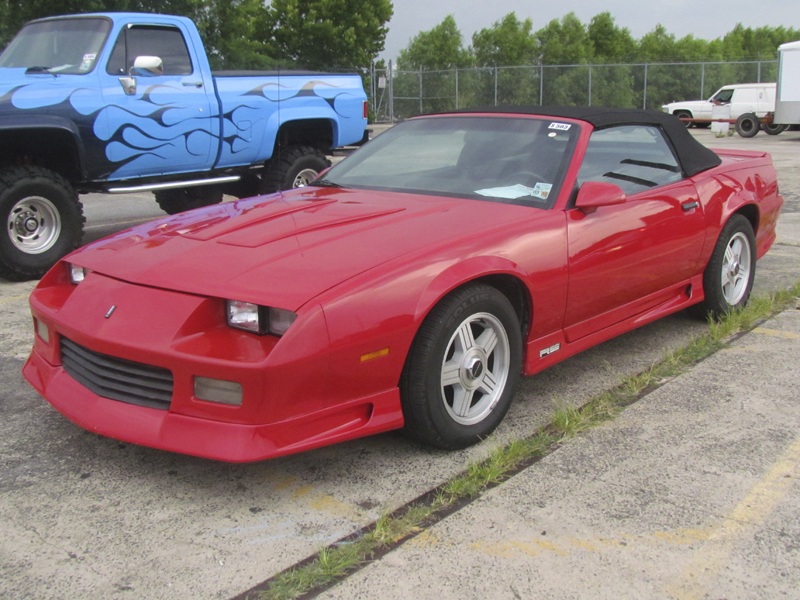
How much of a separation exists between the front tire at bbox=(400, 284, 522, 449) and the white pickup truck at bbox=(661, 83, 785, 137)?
23492 millimetres

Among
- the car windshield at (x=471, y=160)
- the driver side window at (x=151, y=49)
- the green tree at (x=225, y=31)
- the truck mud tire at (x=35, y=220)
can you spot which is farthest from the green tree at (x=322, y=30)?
the car windshield at (x=471, y=160)

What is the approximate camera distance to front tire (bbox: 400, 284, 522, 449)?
285cm

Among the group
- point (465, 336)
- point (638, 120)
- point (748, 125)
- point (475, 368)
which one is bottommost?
point (475, 368)

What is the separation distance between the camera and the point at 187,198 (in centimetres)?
805

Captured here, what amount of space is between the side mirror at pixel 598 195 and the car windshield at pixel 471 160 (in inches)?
5.1

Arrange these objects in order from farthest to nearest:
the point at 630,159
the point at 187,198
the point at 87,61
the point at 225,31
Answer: the point at 225,31 < the point at 187,198 < the point at 87,61 < the point at 630,159

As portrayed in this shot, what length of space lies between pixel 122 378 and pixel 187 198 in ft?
18.5

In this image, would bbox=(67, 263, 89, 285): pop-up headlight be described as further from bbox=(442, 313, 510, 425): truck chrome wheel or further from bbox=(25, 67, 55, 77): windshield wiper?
bbox=(25, 67, 55, 77): windshield wiper

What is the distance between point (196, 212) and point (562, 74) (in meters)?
31.0

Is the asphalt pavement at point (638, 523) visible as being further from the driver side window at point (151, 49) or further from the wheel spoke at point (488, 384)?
the driver side window at point (151, 49)

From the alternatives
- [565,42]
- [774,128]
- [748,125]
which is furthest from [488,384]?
[565,42]

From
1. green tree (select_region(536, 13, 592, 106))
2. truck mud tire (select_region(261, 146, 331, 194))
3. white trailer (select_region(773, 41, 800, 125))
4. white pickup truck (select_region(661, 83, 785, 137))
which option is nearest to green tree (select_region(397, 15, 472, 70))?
green tree (select_region(536, 13, 592, 106))

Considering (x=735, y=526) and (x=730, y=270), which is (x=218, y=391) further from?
(x=730, y=270)

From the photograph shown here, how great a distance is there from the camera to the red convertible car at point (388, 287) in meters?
2.58
